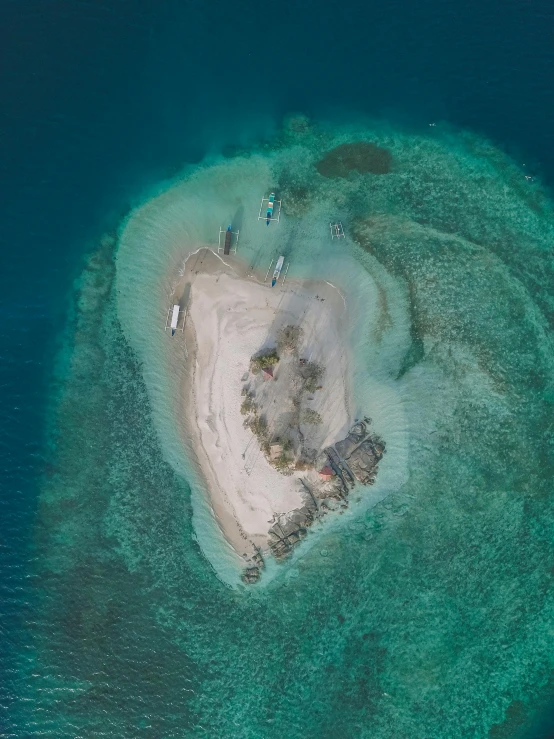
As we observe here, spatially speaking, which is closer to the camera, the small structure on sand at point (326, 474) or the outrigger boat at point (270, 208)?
the small structure on sand at point (326, 474)

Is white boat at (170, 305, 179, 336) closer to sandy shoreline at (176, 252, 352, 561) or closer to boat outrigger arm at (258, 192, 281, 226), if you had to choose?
sandy shoreline at (176, 252, 352, 561)

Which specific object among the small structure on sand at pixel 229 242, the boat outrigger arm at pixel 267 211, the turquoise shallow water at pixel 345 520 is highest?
the boat outrigger arm at pixel 267 211

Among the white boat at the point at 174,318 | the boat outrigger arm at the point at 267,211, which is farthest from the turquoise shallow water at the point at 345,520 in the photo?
the white boat at the point at 174,318

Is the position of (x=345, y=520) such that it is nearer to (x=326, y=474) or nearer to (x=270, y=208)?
(x=326, y=474)

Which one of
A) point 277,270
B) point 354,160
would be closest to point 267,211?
point 277,270

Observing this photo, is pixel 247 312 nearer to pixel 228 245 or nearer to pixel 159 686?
pixel 228 245

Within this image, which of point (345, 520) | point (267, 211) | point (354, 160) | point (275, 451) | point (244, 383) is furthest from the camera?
point (354, 160)

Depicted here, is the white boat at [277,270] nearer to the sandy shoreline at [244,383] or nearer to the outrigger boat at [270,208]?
the sandy shoreline at [244,383]

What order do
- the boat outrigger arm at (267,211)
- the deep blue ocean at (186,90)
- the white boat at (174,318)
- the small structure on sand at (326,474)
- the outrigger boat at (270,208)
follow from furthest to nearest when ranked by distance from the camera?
the deep blue ocean at (186,90), the boat outrigger arm at (267,211), the outrigger boat at (270,208), the white boat at (174,318), the small structure on sand at (326,474)
